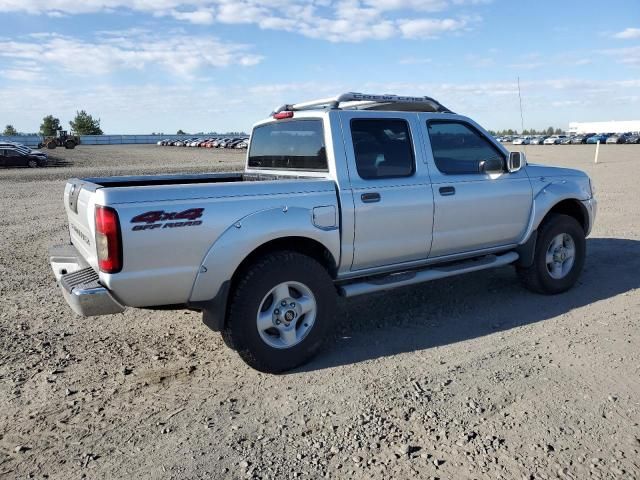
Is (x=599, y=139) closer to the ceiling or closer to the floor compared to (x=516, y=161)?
closer to the ceiling

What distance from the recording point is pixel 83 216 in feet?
12.7

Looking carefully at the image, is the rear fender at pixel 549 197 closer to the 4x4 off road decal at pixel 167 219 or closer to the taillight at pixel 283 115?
the taillight at pixel 283 115

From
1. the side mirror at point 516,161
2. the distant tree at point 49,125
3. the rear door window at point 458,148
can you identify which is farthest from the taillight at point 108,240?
the distant tree at point 49,125

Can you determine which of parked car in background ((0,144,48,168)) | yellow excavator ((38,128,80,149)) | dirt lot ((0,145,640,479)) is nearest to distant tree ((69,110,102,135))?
yellow excavator ((38,128,80,149))

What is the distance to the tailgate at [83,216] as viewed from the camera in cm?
359

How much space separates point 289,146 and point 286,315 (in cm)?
176

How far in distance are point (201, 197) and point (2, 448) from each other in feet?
6.15

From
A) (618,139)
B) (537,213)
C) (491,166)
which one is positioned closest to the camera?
(491,166)

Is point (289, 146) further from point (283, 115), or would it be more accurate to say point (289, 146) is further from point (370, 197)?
point (370, 197)

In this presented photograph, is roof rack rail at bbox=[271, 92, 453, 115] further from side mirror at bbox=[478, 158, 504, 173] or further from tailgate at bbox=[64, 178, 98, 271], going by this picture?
tailgate at bbox=[64, 178, 98, 271]

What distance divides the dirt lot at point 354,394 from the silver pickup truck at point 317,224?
47 cm

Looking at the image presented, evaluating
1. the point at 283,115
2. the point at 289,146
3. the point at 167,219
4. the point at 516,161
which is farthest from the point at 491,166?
the point at 167,219

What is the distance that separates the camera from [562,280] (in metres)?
5.80

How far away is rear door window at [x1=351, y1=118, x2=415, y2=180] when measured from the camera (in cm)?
457
